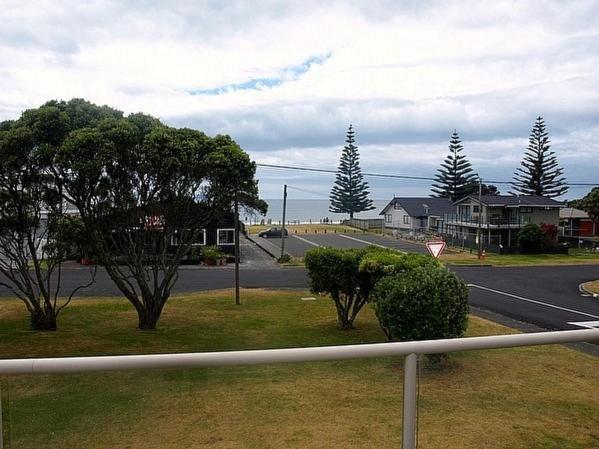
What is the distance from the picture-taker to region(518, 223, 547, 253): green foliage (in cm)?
4500

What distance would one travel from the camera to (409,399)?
85.1 inches

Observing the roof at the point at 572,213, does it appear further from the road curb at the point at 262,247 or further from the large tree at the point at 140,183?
the large tree at the point at 140,183

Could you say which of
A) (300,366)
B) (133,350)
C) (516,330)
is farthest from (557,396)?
(516,330)

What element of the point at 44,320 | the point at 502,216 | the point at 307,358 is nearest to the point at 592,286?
the point at 44,320

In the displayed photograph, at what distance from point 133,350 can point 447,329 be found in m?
6.92

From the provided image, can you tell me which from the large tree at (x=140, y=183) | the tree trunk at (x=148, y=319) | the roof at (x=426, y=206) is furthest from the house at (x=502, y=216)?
the tree trunk at (x=148, y=319)

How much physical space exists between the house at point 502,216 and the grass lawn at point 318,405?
4910 cm

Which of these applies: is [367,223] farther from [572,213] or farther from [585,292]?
[585,292]

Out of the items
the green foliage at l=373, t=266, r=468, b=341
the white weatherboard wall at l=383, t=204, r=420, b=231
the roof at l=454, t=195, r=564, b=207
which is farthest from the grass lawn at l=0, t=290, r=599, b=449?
the white weatherboard wall at l=383, t=204, r=420, b=231

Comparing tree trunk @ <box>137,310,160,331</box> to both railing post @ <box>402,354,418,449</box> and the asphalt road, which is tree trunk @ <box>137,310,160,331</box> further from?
railing post @ <box>402,354,418,449</box>

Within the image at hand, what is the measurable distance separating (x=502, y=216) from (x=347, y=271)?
137 feet

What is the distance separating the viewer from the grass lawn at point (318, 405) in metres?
2.04

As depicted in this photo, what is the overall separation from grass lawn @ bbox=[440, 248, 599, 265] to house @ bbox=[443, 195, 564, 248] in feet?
16.6

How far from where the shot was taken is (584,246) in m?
53.0
